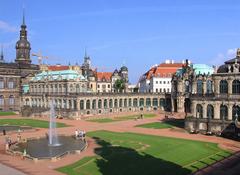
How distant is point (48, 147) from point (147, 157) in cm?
1710

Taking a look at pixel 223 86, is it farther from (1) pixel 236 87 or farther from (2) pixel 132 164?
(2) pixel 132 164

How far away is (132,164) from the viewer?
4119 centimetres

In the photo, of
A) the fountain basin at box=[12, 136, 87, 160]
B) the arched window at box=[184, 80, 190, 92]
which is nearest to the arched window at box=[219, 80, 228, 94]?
the fountain basin at box=[12, 136, 87, 160]

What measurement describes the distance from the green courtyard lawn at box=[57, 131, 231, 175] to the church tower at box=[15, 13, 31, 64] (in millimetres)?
85694

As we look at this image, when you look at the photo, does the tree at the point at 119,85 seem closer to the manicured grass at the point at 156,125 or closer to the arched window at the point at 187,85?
the arched window at the point at 187,85

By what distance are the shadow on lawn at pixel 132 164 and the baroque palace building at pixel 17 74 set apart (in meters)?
83.0

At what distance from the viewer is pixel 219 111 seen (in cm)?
6806

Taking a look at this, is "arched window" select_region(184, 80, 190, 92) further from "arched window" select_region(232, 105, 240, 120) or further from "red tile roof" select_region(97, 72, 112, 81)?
"red tile roof" select_region(97, 72, 112, 81)

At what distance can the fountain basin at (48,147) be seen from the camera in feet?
155

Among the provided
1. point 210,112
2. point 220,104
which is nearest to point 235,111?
point 220,104

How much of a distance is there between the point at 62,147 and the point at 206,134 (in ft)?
95.8

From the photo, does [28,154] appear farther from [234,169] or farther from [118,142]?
[234,169]

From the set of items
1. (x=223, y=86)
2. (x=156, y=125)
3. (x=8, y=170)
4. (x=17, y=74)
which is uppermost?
(x=17, y=74)

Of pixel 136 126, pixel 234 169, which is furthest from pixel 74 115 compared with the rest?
pixel 234 169
